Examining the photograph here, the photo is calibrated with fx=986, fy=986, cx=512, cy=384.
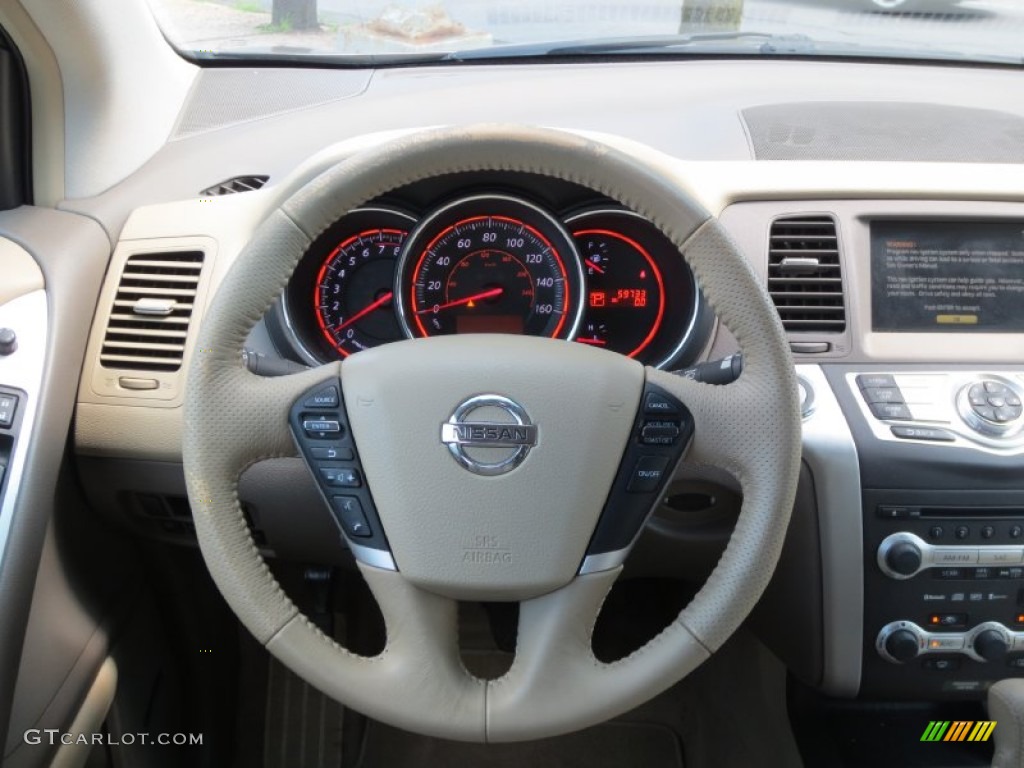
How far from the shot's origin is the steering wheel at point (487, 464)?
3.53ft

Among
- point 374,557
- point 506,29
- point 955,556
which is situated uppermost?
point 506,29

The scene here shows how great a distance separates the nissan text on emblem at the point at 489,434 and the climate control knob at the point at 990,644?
808mm

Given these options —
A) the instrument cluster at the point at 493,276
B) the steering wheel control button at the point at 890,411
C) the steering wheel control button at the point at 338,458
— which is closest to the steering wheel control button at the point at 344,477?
the steering wheel control button at the point at 338,458

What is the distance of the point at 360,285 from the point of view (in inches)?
62.8

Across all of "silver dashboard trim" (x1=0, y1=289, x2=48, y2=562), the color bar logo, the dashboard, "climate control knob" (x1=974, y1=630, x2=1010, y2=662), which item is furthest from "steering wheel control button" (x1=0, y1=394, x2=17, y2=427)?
the color bar logo

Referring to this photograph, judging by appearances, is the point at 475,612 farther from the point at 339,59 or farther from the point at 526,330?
the point at 339,59

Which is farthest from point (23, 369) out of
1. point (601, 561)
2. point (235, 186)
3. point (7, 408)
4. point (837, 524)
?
point (837, 524)

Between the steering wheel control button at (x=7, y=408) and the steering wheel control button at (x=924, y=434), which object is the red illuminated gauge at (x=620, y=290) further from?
the steering wheel control button at (x=7, y=408)

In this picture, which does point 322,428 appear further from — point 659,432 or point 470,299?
point 470,299

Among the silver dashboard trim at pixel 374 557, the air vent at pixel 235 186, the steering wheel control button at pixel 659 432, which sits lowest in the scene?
the silver dashboard trim at pixel 374 557

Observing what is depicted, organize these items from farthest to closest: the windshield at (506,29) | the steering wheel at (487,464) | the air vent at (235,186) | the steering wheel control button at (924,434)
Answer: the windshield at (506,29)
the air vent at (235,186)
the steering wheel control button at (924,434)
the steering wheel at (487,464)

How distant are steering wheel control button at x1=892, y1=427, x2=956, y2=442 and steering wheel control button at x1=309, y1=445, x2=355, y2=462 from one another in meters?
0.80

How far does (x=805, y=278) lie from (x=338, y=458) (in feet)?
2.60

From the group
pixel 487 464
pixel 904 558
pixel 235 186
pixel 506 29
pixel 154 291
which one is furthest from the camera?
pixel 506 29
